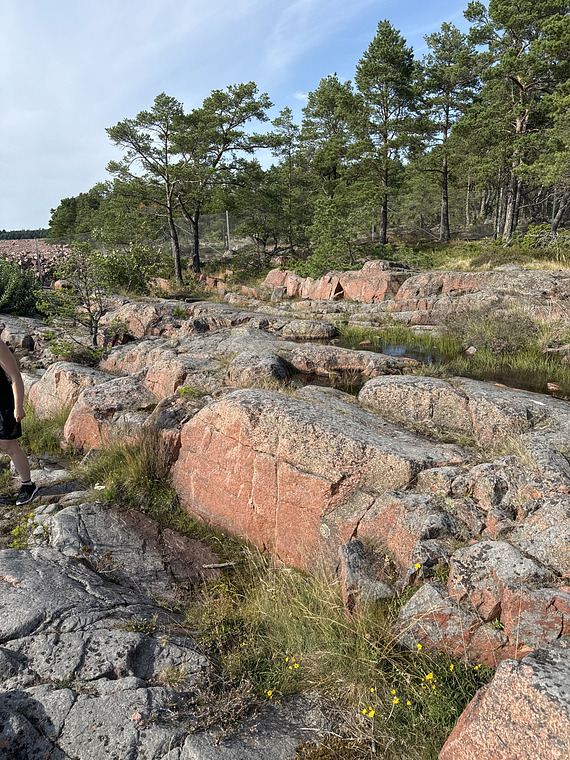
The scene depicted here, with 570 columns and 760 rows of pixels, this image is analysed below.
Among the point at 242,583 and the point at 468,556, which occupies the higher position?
the point at 468,556

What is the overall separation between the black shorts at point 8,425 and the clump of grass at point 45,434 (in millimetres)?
1410

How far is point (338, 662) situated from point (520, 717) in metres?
1.22

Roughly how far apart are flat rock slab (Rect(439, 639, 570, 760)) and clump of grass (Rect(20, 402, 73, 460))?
6.23 metres

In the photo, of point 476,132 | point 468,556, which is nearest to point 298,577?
point 468,556

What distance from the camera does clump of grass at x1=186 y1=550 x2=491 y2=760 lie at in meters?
2.50

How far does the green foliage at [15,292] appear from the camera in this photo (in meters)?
16.8

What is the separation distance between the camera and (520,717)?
2035 mm

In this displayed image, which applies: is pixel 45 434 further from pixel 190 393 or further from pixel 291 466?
pixel 291 466

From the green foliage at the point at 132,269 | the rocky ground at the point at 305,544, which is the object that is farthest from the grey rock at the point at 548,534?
the green foliage at the point at 132,269

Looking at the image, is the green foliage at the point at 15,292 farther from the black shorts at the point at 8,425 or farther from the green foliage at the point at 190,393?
the green foliage at the point at 190,393

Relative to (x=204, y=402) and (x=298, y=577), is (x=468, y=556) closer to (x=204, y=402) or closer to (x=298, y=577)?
(x=298, y=577)

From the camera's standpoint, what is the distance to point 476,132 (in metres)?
28.0

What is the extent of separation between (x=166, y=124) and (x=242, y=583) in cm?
2466

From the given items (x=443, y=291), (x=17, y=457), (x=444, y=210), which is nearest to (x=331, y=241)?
(x=443, y=291)
